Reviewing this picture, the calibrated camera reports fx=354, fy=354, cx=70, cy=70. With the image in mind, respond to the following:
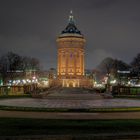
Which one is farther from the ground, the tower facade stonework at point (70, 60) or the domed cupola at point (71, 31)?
the domed cupola at point (71, 31)

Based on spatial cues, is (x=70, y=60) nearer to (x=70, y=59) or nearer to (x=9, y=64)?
(x=70, y=59)

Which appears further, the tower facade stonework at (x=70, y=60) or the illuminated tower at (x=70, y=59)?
the illuminated tower at (x=70, y=59)

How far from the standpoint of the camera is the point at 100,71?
16200cm

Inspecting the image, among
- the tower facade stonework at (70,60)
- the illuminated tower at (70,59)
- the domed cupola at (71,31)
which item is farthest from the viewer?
the domed cupola at (71,31)

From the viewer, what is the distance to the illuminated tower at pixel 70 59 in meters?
138

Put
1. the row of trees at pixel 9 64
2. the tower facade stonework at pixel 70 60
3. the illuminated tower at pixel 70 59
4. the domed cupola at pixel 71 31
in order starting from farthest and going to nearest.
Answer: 1. the domed cupola at pixel 71 31
2. the illuminated tower at pixel 70 59
3. the tower facade stonework at pixel 70 60
4. the row of trees at pixel 9 64

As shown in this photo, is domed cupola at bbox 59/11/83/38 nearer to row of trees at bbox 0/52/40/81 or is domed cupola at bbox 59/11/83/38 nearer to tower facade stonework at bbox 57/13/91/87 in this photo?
tower facade stonework at bbox 57/13/91/87

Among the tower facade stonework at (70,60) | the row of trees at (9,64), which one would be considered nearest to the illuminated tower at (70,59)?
the tower facade stonework at (70,60)

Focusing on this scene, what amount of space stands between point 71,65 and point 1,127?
122m

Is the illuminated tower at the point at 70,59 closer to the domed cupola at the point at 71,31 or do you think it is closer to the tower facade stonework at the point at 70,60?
the tower facade stonework at the point at 70,60

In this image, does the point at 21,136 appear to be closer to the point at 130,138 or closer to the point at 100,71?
the point at 130,138

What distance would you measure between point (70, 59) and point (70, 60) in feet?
1.52

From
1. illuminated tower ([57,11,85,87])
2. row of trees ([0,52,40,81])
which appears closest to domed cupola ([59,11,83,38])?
illuminated tower ([57,11,85,87])

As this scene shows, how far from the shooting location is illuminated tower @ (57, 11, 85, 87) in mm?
138000
